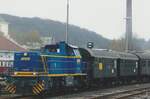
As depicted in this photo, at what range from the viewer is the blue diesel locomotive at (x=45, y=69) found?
23.8 meters

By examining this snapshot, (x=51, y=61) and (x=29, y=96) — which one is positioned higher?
(x=51, y=61)

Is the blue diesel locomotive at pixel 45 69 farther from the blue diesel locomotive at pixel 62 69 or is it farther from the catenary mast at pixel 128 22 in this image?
the catenary mast at pixel 128 22

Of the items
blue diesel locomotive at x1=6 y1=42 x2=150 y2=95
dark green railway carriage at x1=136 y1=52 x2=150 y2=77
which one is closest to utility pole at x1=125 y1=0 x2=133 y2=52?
dark green railway carriage at x1=136 y1=52 x2=150 y2=77

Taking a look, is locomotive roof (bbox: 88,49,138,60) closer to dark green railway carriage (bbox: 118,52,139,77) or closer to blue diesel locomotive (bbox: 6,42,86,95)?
dark green railway carriage (bbox: 118,52,139,77)

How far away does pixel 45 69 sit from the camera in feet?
82.0

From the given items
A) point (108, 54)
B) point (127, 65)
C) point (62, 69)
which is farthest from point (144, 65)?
point (62, 69)

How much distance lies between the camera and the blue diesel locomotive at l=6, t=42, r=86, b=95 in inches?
938

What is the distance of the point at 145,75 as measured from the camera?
46188 mm

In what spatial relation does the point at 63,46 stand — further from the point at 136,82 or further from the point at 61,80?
the point at 136,82

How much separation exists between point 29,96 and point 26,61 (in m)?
2.24

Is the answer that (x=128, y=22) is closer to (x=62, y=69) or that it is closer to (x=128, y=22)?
(x=128, y=22)

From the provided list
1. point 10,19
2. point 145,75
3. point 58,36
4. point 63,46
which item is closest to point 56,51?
point 63,46

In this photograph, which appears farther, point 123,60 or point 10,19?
point 10,19

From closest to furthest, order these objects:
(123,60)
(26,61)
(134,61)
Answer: (26,61)
(123,60)
(134,61)
